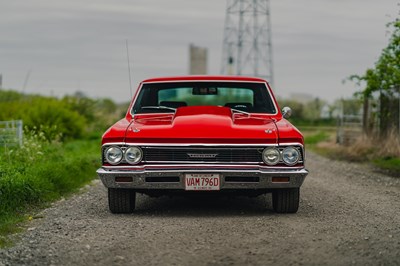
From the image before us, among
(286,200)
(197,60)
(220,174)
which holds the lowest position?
(286,200)

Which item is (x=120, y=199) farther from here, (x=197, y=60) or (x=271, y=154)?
(x=197, y=60)

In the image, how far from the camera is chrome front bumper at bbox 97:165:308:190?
8.37 metres

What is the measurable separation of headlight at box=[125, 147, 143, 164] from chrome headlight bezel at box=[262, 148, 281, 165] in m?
1.38

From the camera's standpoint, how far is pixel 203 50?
69875 millimetres

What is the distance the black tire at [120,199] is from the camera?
8.84 m

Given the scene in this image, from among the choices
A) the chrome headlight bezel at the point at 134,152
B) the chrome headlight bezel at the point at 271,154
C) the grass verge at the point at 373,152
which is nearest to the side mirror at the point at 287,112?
the chrome headlight bezel at the point at 271,154

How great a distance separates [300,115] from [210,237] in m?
57.1

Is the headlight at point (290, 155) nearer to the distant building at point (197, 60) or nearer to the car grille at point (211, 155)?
the car grille at point (211, 155)

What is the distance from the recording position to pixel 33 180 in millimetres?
10719

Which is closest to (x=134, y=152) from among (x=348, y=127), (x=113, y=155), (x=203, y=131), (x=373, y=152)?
(x=113, y=155)

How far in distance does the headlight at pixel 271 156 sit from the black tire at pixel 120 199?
1.61m

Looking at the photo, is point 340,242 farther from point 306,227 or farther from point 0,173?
point 0,173

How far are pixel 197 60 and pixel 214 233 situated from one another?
61.7 metres

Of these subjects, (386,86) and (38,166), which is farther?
(386,86)
